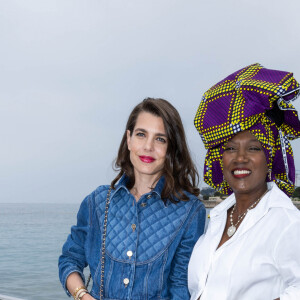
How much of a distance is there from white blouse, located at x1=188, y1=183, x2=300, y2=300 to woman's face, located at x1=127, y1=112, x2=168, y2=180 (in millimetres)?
516

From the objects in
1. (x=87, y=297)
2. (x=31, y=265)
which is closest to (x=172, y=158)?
(x=87, y=297)

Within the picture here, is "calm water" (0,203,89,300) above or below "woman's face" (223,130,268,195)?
below

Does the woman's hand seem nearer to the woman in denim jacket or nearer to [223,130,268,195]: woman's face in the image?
the woman in denim jacket

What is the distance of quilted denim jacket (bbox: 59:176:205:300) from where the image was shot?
226 centimetres

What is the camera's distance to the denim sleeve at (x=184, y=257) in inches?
88.3

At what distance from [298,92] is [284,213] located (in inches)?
20.4

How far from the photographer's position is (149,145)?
2387 millimetres

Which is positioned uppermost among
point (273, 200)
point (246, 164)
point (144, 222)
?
point (246, 164)

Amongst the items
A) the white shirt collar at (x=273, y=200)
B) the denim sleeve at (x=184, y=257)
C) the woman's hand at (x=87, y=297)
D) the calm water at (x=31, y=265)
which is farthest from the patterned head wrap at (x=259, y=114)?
the calm water at (x=31, y=265)

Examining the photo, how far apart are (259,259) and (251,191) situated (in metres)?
0.34

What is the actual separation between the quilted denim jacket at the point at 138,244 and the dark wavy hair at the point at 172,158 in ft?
0.16

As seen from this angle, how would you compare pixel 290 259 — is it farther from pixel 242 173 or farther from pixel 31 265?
pixel 31 265

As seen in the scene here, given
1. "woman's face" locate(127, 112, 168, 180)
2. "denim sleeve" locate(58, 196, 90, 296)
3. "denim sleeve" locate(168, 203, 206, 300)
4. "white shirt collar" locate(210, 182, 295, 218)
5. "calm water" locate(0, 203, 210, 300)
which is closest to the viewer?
"white shirt collar" locate(210, 182, 295, 218)

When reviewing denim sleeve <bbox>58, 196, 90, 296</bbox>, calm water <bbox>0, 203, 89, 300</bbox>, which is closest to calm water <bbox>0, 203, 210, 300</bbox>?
calm water <bbox>0, 203, 89, 300</bbox>
